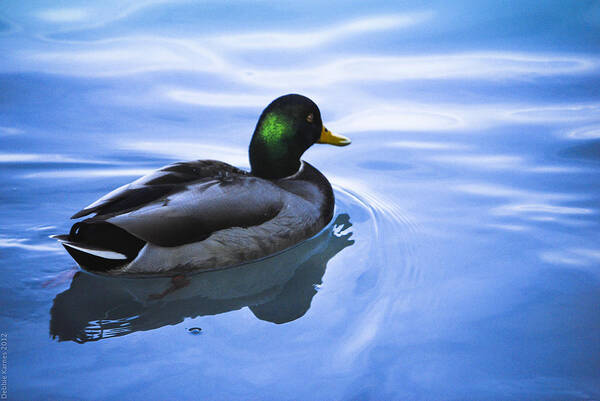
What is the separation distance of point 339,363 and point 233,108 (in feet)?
13.0

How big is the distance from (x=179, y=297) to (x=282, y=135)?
53.4 inches

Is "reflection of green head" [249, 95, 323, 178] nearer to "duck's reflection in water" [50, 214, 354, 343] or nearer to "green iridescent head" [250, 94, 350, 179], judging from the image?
"green iridescent head" [250, 94, 350, 179]

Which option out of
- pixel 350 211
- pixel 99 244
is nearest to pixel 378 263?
pixel 350 211

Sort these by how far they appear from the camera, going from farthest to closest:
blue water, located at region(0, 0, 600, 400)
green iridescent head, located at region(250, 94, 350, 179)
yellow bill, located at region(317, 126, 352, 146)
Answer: yellow bill, located at region(317, 126, 352, 146)
green iridescent head, located at region(250, 94, 350, 179)
blue water, located at region(0, 0, 600, 400)

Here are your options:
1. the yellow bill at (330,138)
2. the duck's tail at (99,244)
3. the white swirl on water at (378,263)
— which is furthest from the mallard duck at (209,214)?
the white swirl on water at (378,263)

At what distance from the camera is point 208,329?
354cm

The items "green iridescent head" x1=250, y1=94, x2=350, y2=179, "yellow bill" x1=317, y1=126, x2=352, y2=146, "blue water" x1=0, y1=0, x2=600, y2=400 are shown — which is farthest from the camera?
"yellow bill" x1=317, y1=126, x2=352, y2=146

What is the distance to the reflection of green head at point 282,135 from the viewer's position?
4484mm

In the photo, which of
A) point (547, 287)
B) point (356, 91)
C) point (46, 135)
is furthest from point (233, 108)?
point (547, 287)

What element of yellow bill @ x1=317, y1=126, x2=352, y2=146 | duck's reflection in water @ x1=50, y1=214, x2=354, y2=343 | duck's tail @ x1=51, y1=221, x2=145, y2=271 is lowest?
duck's reflection in water @ x1=50, y1=214, x2=354, y2=343

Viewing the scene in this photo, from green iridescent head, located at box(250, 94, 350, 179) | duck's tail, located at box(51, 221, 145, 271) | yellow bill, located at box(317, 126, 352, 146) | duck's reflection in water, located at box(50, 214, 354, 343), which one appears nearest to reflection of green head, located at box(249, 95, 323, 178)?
green iridescent head, located at box(250, 94, 350, 179)

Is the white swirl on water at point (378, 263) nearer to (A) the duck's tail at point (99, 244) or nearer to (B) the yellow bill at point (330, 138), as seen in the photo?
(B) the yellow bill at point (330, 138)

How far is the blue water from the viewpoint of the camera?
3.26m

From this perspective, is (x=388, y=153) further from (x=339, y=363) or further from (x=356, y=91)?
(x=339, y=363)
